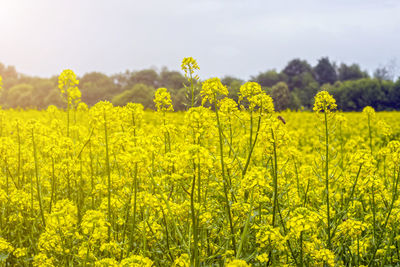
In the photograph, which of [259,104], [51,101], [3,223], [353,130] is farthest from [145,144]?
[51,101]

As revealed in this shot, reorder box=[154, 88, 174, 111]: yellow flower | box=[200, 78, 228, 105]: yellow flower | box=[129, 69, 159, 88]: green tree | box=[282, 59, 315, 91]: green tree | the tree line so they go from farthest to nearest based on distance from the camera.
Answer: box=[282, 59, 315, 91]: green tree → box=[129, 69, 159, 88]: green tree → the tree line → box=[154, 88, 174, 111]: yellow flower → box=[200, 78, 228, 105]: yellow flower

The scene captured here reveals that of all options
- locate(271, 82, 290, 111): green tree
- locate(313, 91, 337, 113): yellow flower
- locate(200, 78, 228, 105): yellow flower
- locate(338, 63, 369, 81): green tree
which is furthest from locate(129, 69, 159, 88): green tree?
locate(200, 78, 228, 105): yellow flower

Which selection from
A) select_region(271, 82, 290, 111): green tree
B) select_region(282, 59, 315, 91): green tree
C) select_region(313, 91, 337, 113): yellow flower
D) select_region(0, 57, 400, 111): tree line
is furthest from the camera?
select_region(282, 59, 315, 91): green tree

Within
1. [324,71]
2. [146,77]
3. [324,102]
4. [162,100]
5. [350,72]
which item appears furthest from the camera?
[350,72]

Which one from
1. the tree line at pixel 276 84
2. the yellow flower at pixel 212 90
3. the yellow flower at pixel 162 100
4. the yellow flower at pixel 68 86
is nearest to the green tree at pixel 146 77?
the tree line at pixel 276 84

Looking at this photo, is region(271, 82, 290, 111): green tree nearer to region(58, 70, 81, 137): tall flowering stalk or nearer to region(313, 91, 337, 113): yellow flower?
region(313, 91, 337, 113): yellow flower

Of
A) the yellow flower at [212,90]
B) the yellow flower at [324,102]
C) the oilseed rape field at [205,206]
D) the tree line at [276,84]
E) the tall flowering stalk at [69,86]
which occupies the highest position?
the tree line at [276,84]

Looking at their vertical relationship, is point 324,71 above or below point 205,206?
above

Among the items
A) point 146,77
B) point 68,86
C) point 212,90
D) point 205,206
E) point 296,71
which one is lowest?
point 205,206

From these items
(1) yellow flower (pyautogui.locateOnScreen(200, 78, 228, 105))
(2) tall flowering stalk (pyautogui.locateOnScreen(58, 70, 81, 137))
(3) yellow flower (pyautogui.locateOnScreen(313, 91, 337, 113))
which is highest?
(2) tall flowering stalk (pyautogui.locateOnScreen(58, 70, 81, 137))

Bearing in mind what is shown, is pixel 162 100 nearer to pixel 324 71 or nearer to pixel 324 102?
pixel 324 102

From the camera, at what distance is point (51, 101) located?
5078 centimetres

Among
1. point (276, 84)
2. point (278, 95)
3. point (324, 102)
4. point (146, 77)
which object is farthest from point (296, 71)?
point (324, 102)

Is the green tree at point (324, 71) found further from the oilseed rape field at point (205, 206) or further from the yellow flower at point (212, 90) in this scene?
the yellow flower at point (212, 90)
